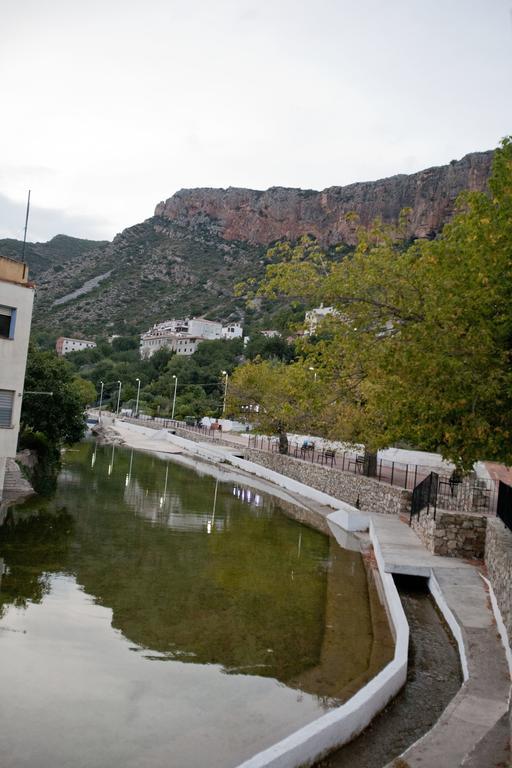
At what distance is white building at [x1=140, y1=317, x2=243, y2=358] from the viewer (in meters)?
133

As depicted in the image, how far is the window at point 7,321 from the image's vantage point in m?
20.1

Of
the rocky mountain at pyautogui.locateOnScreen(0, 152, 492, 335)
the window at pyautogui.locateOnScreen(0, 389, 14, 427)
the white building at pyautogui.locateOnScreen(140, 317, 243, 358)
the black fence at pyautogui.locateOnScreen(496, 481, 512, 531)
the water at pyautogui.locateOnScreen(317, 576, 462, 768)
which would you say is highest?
the rocky mountain at pyautogui.locateOnScreen(0, 152, 492, 335)

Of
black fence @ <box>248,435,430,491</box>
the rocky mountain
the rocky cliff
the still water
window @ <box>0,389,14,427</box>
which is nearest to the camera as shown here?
the still water

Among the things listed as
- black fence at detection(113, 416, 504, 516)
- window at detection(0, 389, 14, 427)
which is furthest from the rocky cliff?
window at detection(0, 389, 14, 427)

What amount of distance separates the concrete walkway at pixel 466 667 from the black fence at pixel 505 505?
1517 mm

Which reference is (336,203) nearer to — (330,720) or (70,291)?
(70,291)

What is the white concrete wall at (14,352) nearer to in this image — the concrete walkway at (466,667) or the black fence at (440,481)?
the concrete walkway at (466,667)

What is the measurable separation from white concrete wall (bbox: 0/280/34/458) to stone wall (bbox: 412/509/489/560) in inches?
519

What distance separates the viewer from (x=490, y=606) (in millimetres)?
12898

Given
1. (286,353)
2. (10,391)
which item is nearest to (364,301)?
(10,391)

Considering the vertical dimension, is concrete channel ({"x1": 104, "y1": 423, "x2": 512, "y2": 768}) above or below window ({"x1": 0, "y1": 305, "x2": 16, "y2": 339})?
below

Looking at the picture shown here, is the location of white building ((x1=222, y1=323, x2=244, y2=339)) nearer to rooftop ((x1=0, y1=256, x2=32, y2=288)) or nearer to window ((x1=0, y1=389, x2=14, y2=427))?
rooftop ((x1=0, y1=256, x2=32, y2=288))

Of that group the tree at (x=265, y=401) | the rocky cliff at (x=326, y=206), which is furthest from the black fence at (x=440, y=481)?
the rocky cliff at (x=326, y=206)

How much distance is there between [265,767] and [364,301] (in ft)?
26.5
